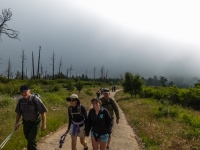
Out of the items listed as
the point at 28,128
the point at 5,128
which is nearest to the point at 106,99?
the point at 28,128

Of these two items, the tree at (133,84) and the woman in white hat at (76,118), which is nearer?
the woman in white hat at (76,118)

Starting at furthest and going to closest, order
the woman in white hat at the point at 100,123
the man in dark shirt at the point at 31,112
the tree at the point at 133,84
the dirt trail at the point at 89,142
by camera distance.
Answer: the tree at the point at 133,84 < the dirt trail at the point at 89,142 < the man in dark shirt at the point at 31,112 < the woman in white hat at the point at 100,123

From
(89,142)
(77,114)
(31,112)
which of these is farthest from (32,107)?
(89,142)

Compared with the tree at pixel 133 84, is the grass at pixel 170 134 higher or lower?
lower

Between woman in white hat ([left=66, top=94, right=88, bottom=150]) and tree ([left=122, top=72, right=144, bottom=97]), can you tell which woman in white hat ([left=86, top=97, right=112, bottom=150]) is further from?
tree ([left=122, top=72, right=144, bottom=97])

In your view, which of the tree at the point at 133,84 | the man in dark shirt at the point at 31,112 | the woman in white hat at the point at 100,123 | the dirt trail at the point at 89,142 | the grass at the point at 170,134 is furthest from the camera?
the tree at the point at 133,84

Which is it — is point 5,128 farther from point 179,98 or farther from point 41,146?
point 179,98

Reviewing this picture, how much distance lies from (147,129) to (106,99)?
5.72 metres

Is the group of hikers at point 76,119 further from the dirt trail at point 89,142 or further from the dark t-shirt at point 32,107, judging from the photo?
the dirt trail at point 89,142

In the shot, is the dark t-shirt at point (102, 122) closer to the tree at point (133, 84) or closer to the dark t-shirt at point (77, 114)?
the dark t-shirt at point (77, 114)

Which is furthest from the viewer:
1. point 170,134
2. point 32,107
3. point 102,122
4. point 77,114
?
point 170,134

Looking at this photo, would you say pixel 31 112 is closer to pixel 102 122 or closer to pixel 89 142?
pixel 102 122

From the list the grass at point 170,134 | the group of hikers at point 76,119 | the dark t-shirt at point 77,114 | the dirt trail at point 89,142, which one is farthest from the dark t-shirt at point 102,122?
the grass at point 170,134

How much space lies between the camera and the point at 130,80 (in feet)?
127
